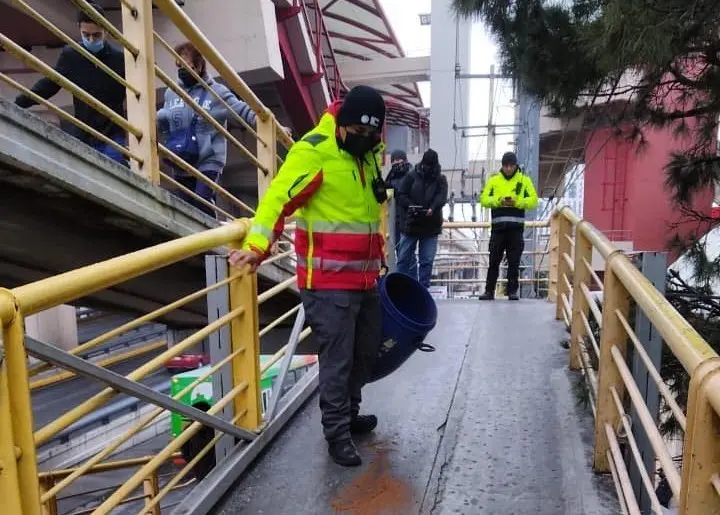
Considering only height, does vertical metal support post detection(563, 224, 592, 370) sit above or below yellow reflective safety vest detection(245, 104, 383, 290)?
below

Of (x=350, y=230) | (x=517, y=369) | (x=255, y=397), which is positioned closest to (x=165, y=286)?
(x=255, y=397)

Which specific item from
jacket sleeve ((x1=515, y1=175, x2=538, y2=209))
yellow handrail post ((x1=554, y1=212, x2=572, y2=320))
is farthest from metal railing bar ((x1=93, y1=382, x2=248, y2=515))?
jacket sleeve ((x1=515, y1=175, x2=538, y2=209))

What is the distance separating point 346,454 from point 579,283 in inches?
71.6

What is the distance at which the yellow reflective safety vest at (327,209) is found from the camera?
7.78ft

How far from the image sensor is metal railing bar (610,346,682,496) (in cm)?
144

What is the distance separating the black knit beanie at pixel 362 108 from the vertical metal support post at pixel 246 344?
0.81 metres

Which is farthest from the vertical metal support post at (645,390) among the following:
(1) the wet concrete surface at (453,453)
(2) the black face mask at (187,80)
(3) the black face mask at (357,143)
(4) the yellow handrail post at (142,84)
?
(2) the black face mask at (187,80)

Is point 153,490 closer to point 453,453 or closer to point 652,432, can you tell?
point 453,453

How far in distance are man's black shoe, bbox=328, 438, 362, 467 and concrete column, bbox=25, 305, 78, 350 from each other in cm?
1032

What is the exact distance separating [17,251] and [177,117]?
159cm

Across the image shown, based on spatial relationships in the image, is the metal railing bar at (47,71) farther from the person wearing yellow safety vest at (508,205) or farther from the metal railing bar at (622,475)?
the person wearing yellow safety vest at (508,205)

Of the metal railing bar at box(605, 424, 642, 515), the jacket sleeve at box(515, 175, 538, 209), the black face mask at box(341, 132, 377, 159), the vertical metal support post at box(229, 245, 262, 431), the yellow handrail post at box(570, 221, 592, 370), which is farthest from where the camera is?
the jacket sleeve at box(515, 175, 538, 209)

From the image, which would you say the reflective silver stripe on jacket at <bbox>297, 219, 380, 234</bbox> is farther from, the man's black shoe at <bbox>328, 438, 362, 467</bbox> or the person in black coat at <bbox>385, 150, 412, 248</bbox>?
the person in black coat at <bbox>385, 150, 412, 248</bbox>

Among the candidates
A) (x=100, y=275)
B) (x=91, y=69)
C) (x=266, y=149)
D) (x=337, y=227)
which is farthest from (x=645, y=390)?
(x=91, y=69)
